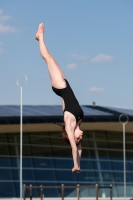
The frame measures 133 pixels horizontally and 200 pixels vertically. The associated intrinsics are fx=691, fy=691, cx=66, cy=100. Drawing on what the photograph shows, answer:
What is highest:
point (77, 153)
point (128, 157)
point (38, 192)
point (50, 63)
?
point (128, 157)

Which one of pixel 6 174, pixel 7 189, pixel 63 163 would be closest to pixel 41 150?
pixel 63 163

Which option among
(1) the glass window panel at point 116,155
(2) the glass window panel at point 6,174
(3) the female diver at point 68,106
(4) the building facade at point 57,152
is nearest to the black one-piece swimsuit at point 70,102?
(3) the female diver at point 68,106

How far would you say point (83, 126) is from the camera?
45.8 metres

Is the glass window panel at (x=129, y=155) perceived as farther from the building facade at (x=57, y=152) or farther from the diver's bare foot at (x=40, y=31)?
the diver's bare foot at (x=40, y=31)

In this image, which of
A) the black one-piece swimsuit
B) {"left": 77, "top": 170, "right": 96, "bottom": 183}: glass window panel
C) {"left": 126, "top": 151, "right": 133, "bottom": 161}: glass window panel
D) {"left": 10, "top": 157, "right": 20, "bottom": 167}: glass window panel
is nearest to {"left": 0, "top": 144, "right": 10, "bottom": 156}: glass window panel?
{"left": 10, "top": 157, "right": 20, "bottom": 167}: glass window panel

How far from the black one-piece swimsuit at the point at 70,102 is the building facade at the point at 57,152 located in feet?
103

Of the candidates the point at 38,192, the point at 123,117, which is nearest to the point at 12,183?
the point at 38,192

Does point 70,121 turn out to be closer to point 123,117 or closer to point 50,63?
point 50,63

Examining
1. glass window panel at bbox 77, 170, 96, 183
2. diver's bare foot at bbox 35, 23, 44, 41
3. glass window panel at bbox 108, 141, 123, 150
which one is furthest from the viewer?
glass window panel at bbox 108, 141, 123, 150

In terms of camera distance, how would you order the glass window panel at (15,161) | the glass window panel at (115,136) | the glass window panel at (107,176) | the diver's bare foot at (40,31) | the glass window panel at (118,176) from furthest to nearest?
1. the glass window panel at (115,136)
2. the glass window panel at (118,176)
3. the glass window panel at (107,176)
4. the glass window panel at (15,161)
5. the diver's bare foot at (40,31)

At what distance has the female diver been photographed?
9.61 metres

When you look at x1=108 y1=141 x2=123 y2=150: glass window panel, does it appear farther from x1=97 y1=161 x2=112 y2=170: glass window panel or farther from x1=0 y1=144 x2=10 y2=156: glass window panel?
x1=0 y1=144 x2=10 y2=156: glass window panel

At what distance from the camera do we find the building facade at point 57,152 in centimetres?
4341

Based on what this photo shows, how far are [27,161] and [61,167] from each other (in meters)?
2.33
